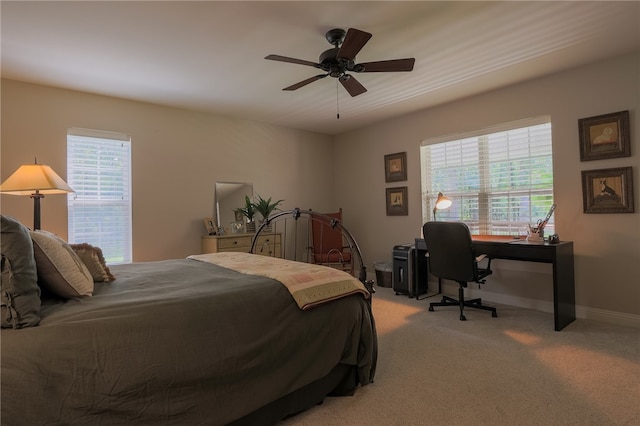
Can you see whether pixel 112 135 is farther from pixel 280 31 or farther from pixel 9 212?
pixel 280 31

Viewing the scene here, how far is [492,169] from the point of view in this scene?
3990 mm

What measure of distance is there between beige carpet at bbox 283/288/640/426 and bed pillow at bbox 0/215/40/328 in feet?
4.16

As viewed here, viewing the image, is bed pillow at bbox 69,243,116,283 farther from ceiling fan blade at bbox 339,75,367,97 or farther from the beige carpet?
ceiling fan blade at bbox 339,75,367,97

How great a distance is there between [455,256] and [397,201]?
1685 millimetres

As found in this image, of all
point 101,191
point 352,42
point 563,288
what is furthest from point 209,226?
point 563,288

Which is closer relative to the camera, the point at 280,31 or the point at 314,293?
the point at 314,293

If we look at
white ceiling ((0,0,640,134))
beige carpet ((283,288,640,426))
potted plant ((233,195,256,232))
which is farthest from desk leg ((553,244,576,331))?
potted plant ((233,195,256,232))

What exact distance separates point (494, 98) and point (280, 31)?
8.79ft

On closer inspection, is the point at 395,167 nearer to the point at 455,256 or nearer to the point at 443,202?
the point at 443,202

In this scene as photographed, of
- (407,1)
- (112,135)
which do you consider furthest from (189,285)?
(112,135)

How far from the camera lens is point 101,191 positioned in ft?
12.2

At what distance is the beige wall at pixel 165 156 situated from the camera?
3.29m

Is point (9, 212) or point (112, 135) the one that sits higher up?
point (112, 135)

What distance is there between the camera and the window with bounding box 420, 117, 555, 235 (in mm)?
3602
